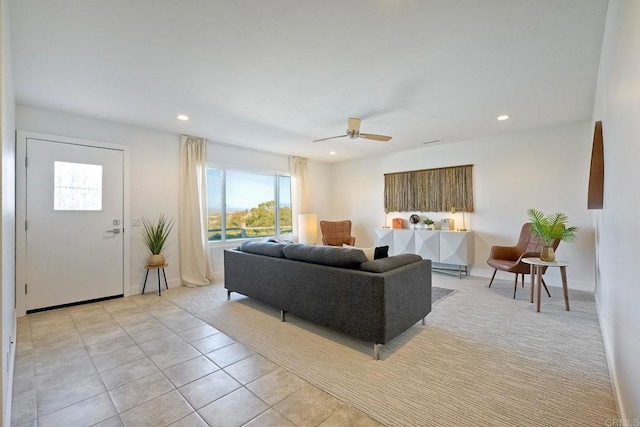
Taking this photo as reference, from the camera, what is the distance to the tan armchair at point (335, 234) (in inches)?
245

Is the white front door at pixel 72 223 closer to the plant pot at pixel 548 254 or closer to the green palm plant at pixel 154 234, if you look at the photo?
the green palm plant at pixel 154 234

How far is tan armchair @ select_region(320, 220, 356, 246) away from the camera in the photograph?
6215mm

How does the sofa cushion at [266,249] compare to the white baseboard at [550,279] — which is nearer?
the sofa cushion at [266,249]

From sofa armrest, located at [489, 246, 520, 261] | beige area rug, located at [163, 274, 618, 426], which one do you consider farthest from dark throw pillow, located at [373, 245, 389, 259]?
sofa armrest, located at [489, 246, 520, 261]

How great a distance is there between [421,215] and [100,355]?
5.40 meters

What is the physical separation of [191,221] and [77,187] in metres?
1.51

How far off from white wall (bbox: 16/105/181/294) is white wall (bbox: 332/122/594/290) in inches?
173

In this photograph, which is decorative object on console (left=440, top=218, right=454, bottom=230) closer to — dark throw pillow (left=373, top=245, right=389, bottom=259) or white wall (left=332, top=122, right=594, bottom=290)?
white wall (left=332, top=122, right=594, bottom=290)

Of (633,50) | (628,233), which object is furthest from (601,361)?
(633,50)

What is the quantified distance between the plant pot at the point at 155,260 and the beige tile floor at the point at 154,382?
1120mm

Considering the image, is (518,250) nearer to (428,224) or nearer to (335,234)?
(428,224)

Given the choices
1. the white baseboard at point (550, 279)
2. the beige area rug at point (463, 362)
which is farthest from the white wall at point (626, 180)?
the white baseboard at point (550, 279)

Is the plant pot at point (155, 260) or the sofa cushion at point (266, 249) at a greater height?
the sofa cushion at point (266, 249)

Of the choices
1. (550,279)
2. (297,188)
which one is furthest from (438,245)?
(297,188)
